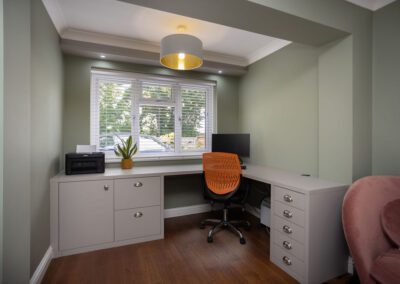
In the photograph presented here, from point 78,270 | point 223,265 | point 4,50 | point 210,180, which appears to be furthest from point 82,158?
point 223,265

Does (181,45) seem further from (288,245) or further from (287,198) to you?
(288,245)

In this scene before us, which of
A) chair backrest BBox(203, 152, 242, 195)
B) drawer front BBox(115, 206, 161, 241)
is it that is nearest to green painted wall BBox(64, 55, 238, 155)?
drawer front BBox(115, 206, 161, 241)

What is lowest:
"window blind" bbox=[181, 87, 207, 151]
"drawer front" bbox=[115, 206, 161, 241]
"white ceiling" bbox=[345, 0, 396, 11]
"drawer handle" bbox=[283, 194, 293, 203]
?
"drawer front" bbox=[115, 206, 161, 241]

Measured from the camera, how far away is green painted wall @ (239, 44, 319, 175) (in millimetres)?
2363

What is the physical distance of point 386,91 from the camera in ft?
6.13

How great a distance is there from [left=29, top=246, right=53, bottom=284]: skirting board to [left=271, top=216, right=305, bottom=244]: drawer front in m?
2.11

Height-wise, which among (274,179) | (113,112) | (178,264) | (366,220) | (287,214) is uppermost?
(113,112)

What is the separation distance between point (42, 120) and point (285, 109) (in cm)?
268

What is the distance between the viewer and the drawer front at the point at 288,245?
175 centimetres

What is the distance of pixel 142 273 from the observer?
1874mm

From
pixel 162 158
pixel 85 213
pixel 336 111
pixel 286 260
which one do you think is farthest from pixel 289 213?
pixel 85 213

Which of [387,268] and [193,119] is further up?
[193,119]

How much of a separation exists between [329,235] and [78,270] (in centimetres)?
228

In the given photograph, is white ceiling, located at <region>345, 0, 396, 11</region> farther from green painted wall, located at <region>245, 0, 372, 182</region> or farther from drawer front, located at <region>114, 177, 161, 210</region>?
drawer front, located at <region>114, 177, 161, 210</region>
